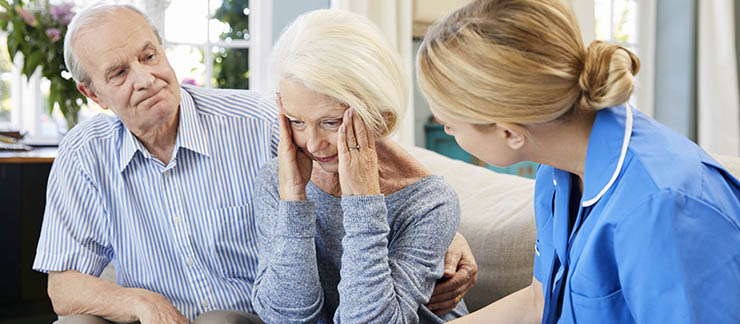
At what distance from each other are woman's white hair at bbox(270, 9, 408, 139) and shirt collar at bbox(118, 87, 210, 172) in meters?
0.41

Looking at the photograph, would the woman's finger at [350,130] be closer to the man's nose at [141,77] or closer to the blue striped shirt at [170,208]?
the blue striped shirt at [170,208]

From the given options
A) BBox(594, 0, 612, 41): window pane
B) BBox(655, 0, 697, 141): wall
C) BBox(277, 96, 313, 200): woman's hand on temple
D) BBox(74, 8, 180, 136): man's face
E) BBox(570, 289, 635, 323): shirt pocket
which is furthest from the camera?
BBox(594, 0, 612, 41): window pane

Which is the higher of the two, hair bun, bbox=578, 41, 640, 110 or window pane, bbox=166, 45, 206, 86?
hair bun, bbox=578, 41, 640, 110

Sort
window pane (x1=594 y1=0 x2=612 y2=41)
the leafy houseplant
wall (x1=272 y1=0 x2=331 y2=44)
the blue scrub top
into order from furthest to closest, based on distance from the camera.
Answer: window pane (x1=594 y1=0 x2=612 y2=41) → wall (x1=272 y1=0 x2=331 y2=44) → the leafy houseplant → the blue scrub top

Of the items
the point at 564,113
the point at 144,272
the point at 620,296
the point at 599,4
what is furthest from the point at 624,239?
the point at 599,4

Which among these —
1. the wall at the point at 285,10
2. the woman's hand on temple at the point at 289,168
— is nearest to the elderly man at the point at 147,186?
the woman's hand on temple at the point at 289,168

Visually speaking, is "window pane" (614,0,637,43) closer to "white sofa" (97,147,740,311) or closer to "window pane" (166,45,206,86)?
"window pane" (166,45,206,86)

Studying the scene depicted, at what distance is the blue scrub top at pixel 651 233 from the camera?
0.77 m

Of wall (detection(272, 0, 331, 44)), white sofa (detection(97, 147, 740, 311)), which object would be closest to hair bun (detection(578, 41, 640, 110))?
white sofa (detection(97, 147, 740, 311))

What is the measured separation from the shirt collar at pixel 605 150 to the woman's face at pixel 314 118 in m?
0.46

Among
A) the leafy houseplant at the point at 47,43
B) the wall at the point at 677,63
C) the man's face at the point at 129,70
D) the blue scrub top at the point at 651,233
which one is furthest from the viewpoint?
the wall at the point at 677,63

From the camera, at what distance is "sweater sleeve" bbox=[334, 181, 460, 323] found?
1.18m

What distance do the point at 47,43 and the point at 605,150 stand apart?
105 inches

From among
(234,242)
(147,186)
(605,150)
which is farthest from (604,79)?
(147,186)
